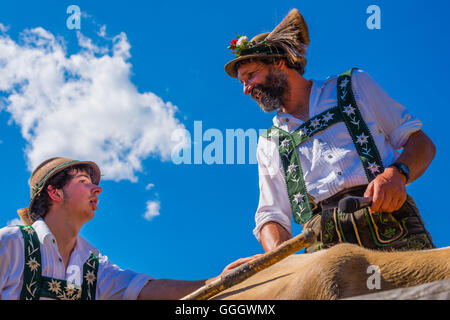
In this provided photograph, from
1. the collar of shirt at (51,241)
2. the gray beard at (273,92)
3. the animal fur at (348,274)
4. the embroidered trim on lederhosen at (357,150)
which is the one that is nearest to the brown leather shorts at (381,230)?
the embroidered trim on lederhosen at (357,150)

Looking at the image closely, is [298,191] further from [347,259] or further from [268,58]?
[347,259]

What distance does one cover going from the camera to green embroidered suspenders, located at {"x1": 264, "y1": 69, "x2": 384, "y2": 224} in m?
3.56

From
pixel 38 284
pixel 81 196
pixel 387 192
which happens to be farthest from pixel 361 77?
pixel 38 284

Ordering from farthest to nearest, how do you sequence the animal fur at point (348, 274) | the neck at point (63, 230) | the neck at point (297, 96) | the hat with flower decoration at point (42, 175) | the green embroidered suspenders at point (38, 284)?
the hat with flower decoration at point (42, 175), the neck at point (297, 96), the neck at point (63, 230), the green embroidered suspenders at point (38, 284), the animal fur at point (348, 274)

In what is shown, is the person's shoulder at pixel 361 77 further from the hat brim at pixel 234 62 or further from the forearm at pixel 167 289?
the forearm at pixel 167 289

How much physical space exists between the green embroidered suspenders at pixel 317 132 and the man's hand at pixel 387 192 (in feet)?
1.49

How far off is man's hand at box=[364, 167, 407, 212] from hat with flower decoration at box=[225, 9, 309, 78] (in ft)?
5.41

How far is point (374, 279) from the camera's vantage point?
216 cm

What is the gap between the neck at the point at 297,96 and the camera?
4.13 meters

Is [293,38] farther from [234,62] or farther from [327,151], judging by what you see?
[327,151]

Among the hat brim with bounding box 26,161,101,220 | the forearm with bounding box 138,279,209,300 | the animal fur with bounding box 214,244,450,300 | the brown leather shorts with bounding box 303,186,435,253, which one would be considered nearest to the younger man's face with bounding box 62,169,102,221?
the hat brim with bounding box 26,161,101,220

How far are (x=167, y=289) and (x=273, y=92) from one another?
1758 millimetres
